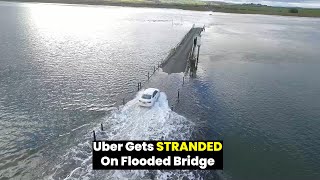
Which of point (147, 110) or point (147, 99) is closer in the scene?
point (147, 99)

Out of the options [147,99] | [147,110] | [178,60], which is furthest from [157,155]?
[178,60]

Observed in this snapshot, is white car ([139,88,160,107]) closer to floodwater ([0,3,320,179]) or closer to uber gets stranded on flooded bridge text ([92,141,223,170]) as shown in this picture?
floodwater ([0,3,320,179])

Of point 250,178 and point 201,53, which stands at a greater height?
point 201,53

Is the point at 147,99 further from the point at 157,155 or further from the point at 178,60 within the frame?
the point at 178,60

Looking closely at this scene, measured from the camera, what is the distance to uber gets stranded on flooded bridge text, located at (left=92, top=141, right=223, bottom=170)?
28359 mm

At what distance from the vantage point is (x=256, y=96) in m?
54.8

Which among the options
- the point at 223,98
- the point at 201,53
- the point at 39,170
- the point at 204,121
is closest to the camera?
the point at 39,170

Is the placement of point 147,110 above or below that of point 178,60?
below

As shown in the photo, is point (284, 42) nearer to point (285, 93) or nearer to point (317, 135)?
point (285, 93)

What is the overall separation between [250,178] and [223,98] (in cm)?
2292

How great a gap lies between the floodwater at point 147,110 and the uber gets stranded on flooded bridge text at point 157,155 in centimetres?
134

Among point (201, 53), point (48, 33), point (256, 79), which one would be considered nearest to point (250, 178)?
point (256, 79)

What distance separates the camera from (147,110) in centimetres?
4453

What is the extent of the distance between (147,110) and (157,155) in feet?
50.8
